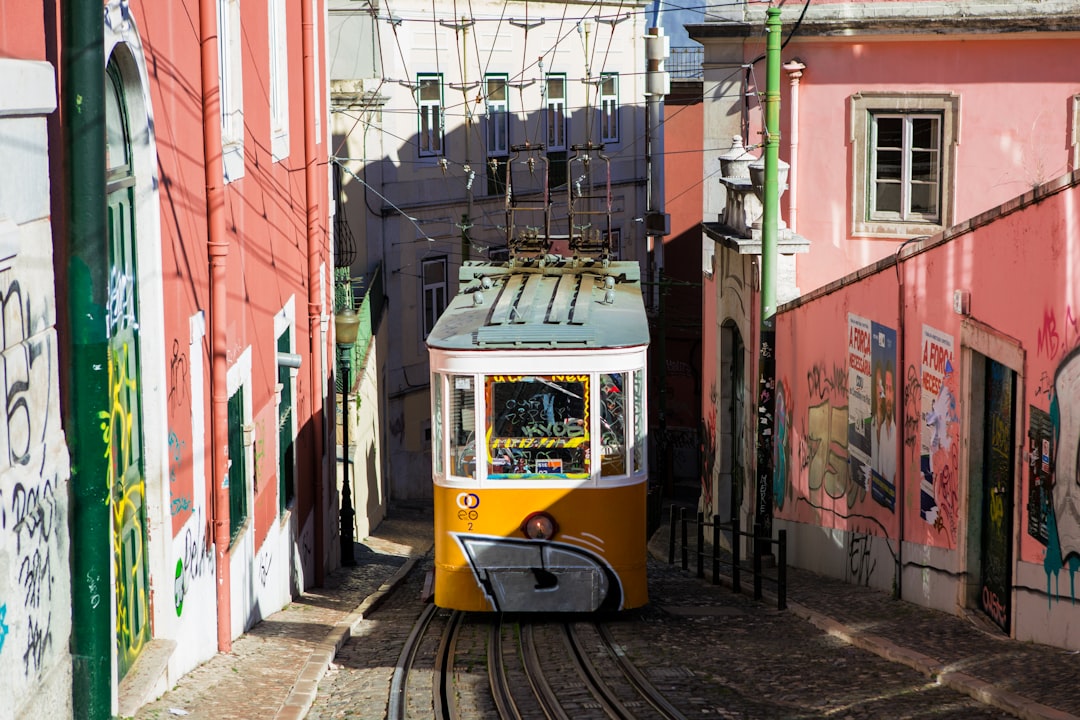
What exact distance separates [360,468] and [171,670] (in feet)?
48.5

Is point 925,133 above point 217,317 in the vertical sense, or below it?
above

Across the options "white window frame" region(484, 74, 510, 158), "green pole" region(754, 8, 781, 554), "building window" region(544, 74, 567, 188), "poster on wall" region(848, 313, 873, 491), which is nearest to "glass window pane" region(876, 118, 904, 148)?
"green pole" region(754, 8, 781, 554)

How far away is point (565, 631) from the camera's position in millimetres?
12359

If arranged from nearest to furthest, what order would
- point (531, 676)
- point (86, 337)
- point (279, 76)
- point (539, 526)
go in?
point (86, 337) < point (531, 676) < point (539, 526) < point (279, 76)

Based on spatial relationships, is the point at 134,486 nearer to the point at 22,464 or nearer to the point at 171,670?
the point at 171,670

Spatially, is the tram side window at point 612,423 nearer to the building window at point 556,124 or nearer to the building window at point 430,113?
the building window at point 430,113

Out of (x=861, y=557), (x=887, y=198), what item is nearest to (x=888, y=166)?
(x=887, y=198)

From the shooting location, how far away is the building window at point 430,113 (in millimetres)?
31203

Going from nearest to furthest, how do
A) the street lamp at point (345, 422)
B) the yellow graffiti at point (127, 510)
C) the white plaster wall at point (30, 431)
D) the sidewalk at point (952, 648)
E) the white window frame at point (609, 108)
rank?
the white plaster wall at point (30, 431) → the yellow graffiti at point (127, 510) → the sidewalk at point (952, 648) → the street lamp at point (345, 422) → the white window frame at point (609, 108)

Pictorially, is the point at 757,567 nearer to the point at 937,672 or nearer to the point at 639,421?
the point at 639,421

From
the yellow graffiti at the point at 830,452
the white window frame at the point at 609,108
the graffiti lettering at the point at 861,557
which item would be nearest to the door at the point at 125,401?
the graffiti lettering at the point at 861,557

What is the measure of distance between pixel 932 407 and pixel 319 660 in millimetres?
5388

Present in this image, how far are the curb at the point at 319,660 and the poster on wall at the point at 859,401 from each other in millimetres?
4983

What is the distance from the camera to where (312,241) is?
15992 millimetres
